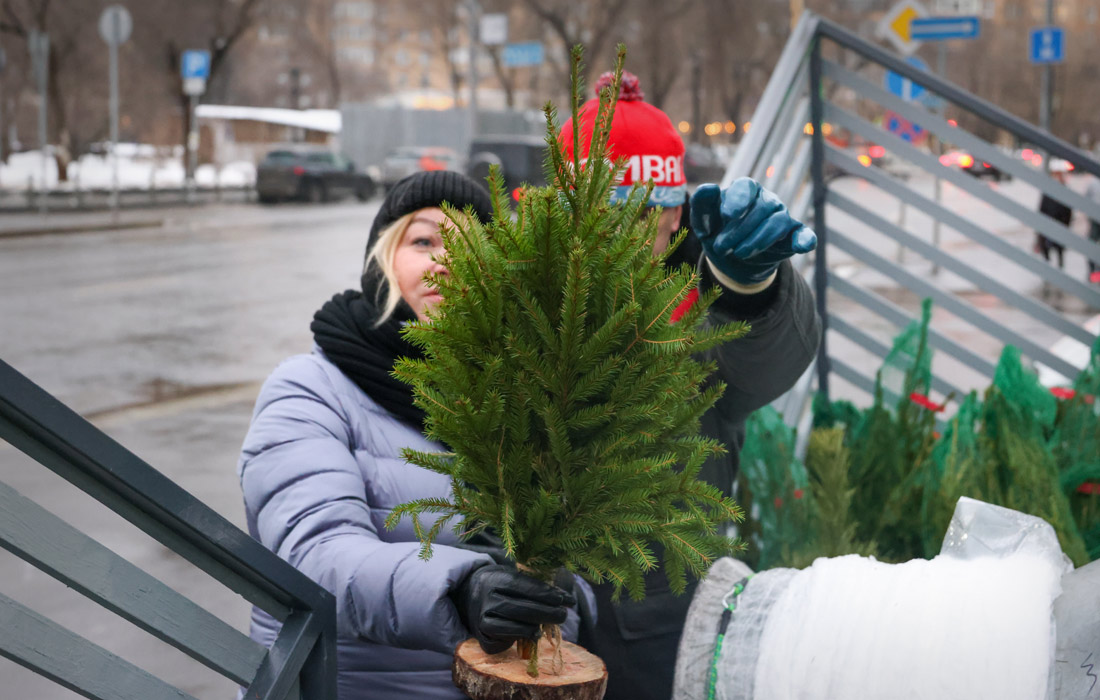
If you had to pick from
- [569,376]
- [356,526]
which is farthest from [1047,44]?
[569,376]

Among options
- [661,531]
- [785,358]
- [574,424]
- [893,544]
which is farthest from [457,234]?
[893,544]

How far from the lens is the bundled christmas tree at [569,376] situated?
137 centimetres

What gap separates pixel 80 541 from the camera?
4.01 feet

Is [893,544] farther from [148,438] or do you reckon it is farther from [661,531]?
[148,438]

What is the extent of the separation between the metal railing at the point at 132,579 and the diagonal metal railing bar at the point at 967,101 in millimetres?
2418

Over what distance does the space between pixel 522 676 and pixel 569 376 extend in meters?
0.36

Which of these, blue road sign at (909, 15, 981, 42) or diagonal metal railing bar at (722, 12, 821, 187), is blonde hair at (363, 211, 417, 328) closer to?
diagonal metal railing bar at (722, 12, 821, 187)

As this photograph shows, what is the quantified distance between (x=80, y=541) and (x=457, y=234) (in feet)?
1.72

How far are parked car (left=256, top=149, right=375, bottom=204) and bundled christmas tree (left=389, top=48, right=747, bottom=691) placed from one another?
29280 millimetres

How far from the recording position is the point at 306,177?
30.1 meters

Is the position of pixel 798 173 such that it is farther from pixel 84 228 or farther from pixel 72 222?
pixel 72 222

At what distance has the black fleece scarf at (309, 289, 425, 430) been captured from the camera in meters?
1.97

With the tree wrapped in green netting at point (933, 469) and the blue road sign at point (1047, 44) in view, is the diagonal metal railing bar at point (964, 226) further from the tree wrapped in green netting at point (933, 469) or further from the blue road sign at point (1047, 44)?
the blue road sign at point (1047, 44)

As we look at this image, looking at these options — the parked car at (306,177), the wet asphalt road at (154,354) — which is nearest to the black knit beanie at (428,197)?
the wet asphalt road at (154,354)
